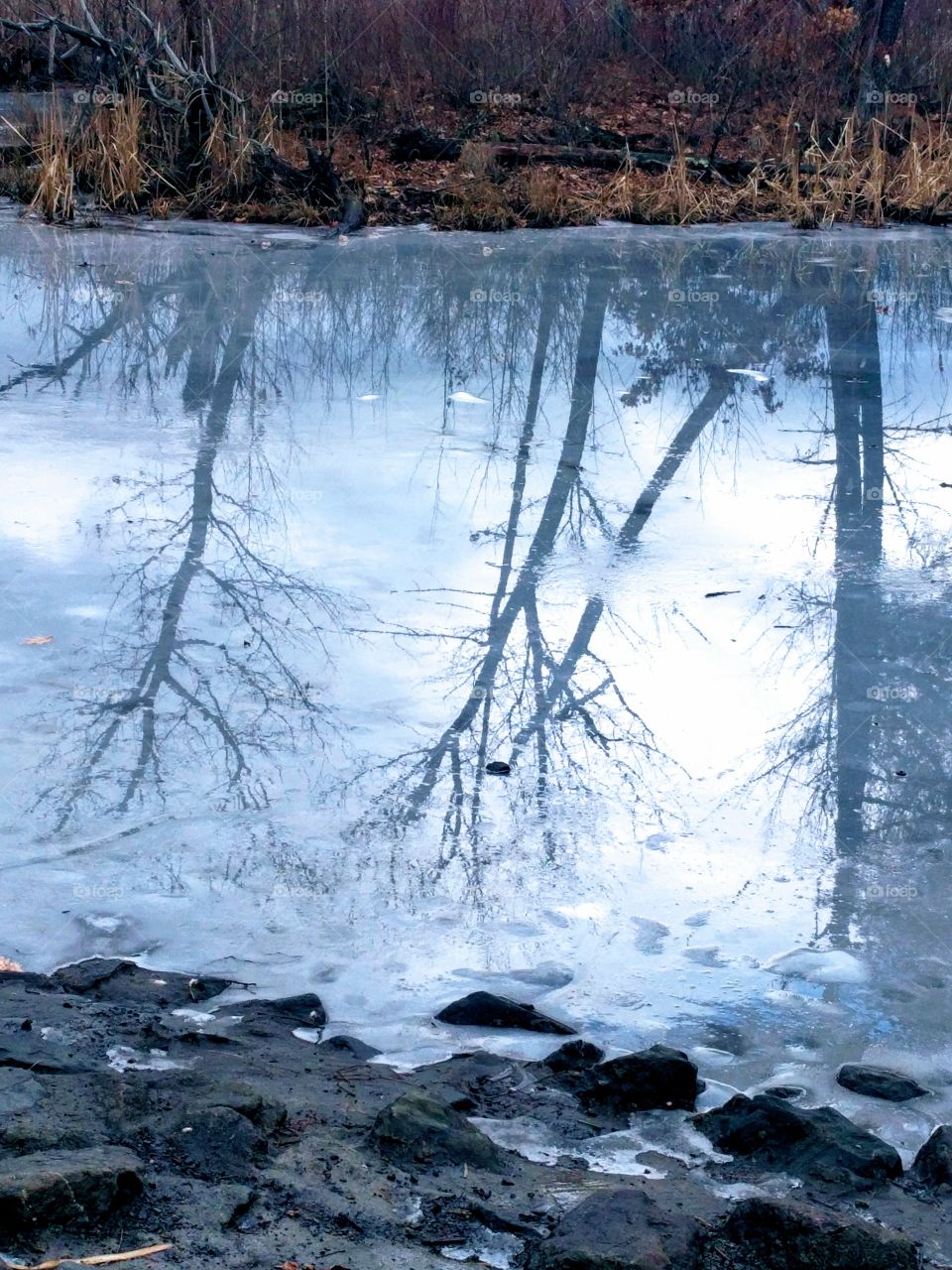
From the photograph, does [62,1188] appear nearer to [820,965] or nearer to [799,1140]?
[799,1140]

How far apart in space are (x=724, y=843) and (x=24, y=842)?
67.9 inches

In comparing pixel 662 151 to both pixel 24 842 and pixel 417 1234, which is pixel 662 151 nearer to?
pixel 24 842

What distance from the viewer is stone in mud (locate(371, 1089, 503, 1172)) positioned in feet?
7.49

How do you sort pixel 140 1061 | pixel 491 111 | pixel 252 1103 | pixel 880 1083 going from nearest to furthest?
pixel 252 1103 → pixel 140 1061 → pixel 880 1083 → pixel 491 111

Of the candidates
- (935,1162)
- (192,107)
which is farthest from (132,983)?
(192,107)

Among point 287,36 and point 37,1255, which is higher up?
point 287,36

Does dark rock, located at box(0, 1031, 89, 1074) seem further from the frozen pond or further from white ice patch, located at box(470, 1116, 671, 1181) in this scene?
white ice patch, located at box(470, 1116, 671, 1181)

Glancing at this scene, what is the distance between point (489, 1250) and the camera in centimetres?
209

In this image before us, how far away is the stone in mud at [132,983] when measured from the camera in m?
2.89

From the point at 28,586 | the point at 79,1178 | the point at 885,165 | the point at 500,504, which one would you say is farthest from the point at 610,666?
the point at 885,165

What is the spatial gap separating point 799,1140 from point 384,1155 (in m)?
0.74

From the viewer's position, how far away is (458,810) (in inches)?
142

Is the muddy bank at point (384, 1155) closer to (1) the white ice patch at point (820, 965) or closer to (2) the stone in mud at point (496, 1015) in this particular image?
(2) the stone in mud at point (496, 1015)

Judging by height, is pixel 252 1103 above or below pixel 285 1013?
above
